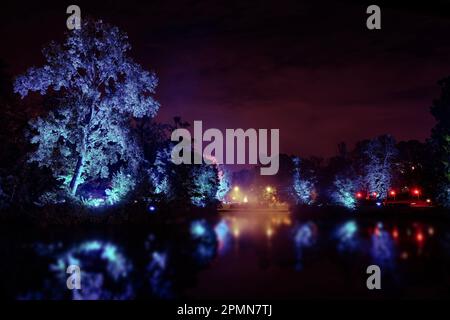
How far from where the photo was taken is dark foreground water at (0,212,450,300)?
9016 mm

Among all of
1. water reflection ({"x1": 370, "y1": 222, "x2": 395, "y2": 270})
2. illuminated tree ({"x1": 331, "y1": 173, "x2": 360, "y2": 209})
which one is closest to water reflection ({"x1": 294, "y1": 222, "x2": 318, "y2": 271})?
water reflection ({"x1": 370, "y1": 222, "x2": 395, "y2": 270})

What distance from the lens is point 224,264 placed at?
11.8 m

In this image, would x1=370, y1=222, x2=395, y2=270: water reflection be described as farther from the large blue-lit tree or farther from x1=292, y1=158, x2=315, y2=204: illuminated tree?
x1=292, y1=158, x2=315, y2=204: illuminated tree

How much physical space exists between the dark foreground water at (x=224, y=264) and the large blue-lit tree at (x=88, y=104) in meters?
7.21

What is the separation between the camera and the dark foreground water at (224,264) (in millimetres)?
9016

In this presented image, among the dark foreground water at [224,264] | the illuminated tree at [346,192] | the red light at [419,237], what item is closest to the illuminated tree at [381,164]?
the illuminated tree at [346,192]

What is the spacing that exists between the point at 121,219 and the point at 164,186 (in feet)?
35.7

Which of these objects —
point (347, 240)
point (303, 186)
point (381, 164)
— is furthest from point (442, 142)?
→ point (303, 186)

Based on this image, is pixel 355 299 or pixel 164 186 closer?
pixel 355 299

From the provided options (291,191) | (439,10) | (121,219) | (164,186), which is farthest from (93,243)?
(291,191)

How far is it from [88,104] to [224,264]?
17.1 meters
